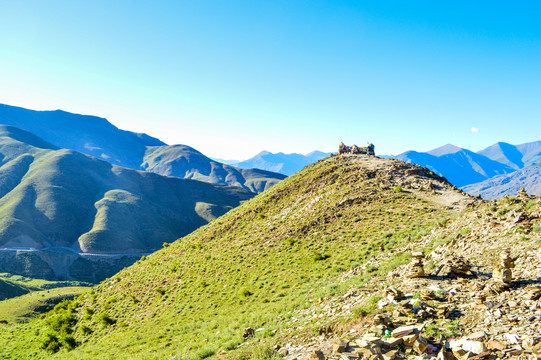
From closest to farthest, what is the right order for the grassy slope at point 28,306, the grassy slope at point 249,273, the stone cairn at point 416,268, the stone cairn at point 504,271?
the stone cairn at point 504,271, the stone cairn at point 416,268, the grassy slope at point 249,273, the grassy slope at point 28,306

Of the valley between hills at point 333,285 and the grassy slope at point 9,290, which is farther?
the grassy slope at point 9,290

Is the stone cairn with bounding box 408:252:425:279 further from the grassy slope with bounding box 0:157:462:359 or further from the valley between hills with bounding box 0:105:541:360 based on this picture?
the grassy slope with bounding box 0:157:462:359

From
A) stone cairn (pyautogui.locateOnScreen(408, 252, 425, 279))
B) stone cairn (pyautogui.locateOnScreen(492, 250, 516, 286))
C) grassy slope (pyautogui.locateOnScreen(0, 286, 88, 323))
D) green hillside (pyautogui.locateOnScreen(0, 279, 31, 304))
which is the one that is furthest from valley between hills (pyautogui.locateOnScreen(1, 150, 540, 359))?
green hillside (pyautogui.locateOnScreen(0, 279, 31, 304))

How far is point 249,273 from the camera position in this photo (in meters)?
32.3

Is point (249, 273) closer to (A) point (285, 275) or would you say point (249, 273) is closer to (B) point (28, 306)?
(A) point (285, 275)

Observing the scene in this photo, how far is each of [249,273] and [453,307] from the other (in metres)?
23.7

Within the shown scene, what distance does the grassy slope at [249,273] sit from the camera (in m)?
21.4

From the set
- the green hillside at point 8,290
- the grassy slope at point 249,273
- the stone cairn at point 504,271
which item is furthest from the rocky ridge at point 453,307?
the green hillside at point 8,290

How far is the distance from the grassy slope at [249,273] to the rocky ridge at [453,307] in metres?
2.65

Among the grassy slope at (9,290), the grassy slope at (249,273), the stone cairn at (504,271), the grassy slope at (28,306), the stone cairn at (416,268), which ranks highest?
the stone cairn at (504,271)

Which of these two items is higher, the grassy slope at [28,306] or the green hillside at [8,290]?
the grassy slope at [28,306]

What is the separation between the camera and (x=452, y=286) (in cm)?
1357

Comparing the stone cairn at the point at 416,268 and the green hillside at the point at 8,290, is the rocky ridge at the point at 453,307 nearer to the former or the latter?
the stone cairn at the point at 416,268

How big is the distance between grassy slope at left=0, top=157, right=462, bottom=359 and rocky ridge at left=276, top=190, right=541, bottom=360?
265cm
